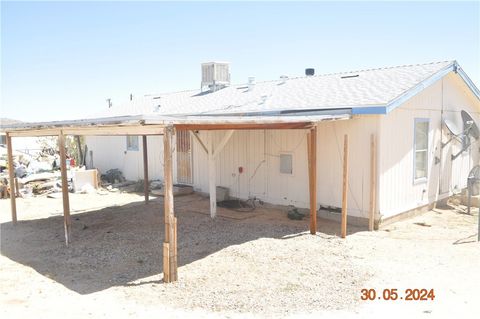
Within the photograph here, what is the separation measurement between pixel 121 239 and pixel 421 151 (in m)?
7.85

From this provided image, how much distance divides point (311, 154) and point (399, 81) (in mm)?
3537

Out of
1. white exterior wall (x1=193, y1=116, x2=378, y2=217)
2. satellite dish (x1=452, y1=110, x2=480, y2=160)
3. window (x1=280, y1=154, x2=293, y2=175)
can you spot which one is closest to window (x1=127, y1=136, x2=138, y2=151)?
white exterior wall (x1=193, y1=116, x2=378, y2=217)

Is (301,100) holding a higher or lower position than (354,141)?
higher

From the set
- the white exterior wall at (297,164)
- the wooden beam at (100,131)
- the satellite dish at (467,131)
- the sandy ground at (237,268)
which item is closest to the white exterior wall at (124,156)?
the white exterior wall at (297,164)

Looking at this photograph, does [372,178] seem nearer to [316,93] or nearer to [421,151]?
[421,151]

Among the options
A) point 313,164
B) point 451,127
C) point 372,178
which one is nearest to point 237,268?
point 313,164

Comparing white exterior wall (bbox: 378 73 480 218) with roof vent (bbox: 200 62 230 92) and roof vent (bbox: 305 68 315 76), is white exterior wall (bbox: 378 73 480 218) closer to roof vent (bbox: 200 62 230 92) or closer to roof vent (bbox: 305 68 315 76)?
roof vent (bbox: 305 68 315 76)

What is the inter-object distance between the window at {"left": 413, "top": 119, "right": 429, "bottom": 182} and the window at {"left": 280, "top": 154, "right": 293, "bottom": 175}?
10.4ft

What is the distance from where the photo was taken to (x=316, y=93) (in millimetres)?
11289

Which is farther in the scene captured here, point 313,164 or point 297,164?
point 297,164

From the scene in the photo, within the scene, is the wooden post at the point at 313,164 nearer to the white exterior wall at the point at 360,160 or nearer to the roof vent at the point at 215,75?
the white exterior wall at the point at 360,160

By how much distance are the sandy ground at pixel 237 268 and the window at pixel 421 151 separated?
110 cm

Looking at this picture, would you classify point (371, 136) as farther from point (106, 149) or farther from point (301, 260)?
point (106, 149)

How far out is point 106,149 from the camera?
18609mm
